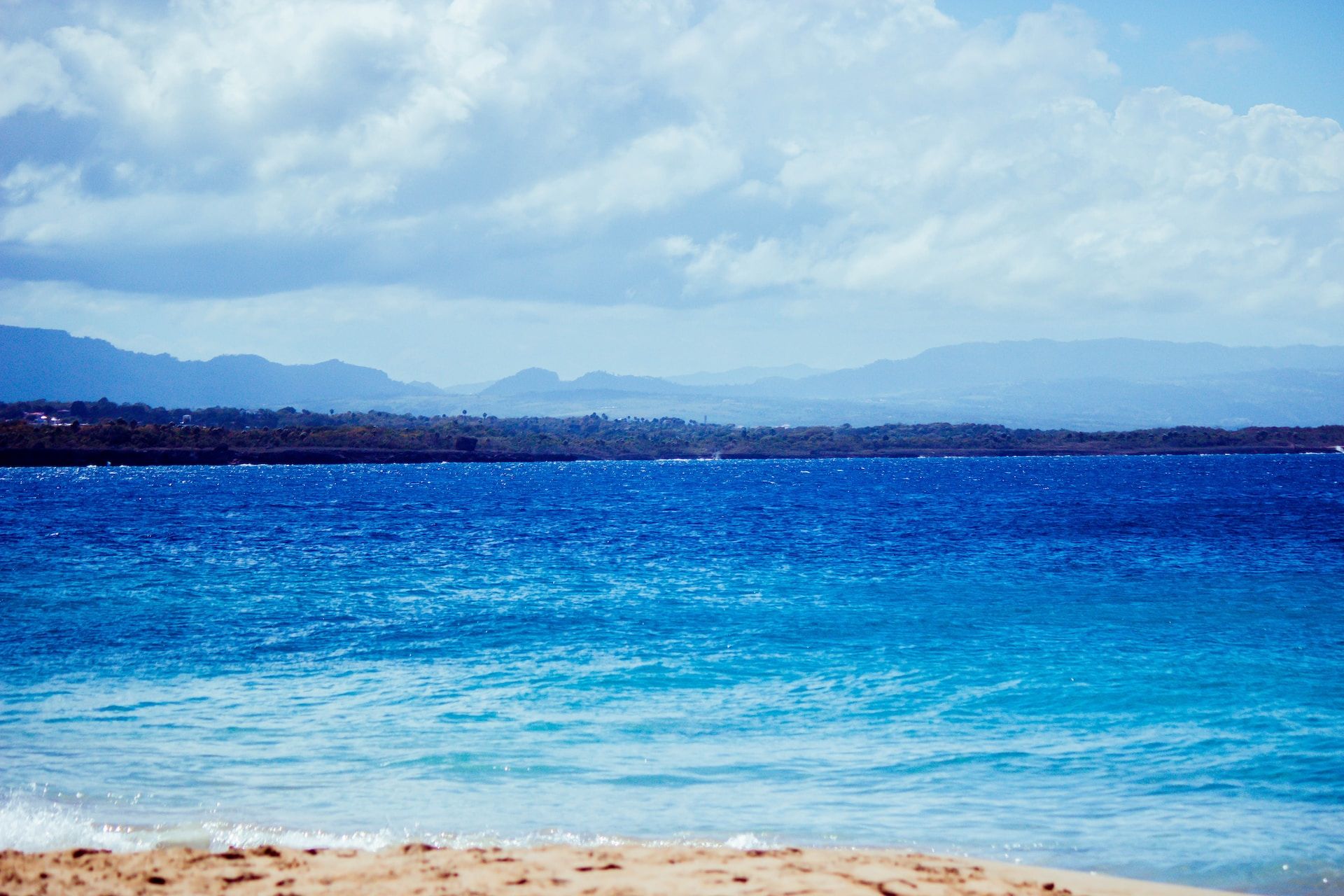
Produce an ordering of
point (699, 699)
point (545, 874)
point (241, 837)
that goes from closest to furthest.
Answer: point (545, 874) < point (241, 837) < point (699, 699)

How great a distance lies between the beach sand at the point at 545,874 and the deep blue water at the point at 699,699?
923 millimetres

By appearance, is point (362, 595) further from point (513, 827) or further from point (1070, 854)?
point (1070, 854)

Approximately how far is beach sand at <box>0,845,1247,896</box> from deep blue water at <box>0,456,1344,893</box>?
3.03 feet

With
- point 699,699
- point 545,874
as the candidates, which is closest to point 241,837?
point 545,874

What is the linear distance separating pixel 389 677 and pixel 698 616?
8.90 metres

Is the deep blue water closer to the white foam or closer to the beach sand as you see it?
the white foam

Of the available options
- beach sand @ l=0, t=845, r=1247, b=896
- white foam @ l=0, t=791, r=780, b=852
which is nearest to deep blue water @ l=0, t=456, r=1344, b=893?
white foam @ l=0, t=791, r=780, b=852

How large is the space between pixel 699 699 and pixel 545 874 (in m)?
8.34

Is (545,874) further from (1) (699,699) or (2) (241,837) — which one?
(1) (699,699)

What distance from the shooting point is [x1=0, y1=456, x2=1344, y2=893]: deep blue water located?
39.3 ft

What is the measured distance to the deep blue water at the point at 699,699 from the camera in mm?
11969

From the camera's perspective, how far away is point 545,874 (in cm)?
960

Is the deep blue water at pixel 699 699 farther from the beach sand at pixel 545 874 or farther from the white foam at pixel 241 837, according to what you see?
the beach sand at pixel 545 874

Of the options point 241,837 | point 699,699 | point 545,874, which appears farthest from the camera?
point 699,699
